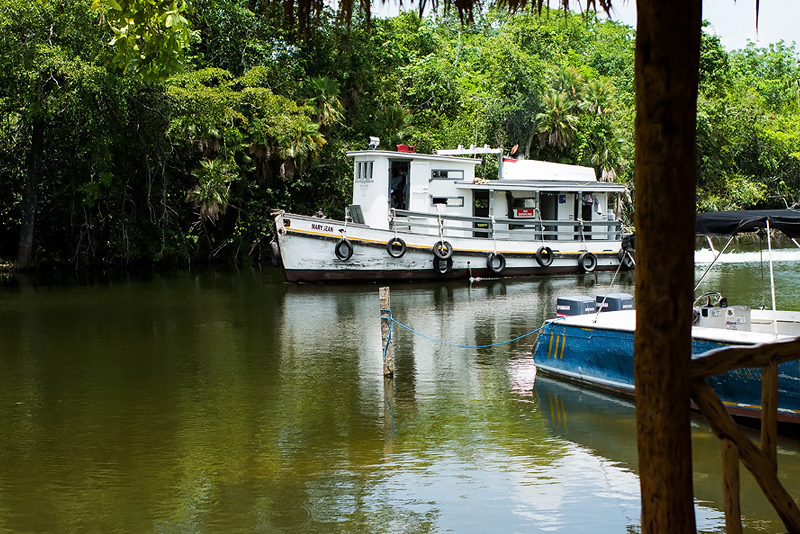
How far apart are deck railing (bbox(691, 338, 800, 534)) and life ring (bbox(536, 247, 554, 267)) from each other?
69.6 ft

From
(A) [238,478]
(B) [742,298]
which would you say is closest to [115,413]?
(A) [238,478]

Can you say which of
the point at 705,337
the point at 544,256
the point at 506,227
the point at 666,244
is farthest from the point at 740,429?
the point at 506,227

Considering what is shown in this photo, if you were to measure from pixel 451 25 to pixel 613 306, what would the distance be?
45654 mm

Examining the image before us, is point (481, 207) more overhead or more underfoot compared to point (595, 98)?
more underfoot

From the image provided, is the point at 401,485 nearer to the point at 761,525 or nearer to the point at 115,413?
the point at 761,525

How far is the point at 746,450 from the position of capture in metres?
3.91

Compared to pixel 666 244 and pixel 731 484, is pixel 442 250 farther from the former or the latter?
pixel 666 244

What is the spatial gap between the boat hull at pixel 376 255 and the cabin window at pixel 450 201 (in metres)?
1.09

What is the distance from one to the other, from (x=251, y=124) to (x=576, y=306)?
20463 millimetres

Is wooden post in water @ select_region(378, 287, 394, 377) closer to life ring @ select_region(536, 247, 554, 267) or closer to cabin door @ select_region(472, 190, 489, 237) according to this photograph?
life ring @ select_region(536, 247, 554, 267)

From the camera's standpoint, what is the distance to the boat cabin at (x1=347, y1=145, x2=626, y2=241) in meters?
24.0

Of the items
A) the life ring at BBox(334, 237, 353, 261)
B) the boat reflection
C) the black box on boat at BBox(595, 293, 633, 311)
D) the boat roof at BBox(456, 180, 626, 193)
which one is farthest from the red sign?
the boat reflection

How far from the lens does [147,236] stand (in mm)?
30375

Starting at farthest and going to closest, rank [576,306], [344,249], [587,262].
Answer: [587,262]
[344,249]
[576,306]
